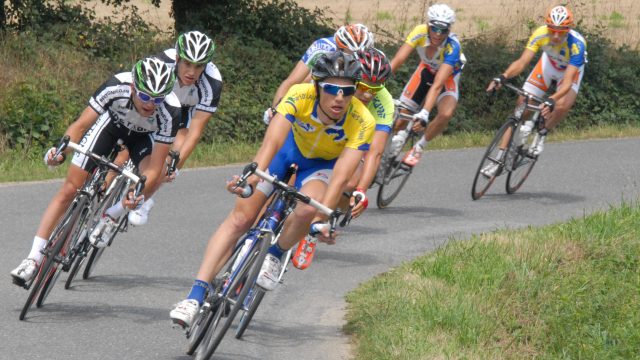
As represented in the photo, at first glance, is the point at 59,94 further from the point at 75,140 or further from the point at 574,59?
the point at 75,140

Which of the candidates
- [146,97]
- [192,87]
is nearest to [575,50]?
[192,87]

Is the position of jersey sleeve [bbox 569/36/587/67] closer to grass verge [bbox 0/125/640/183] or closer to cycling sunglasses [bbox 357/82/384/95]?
grass verge [bbox 0/125/640/183]

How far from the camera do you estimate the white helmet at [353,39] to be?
1005 centimetres

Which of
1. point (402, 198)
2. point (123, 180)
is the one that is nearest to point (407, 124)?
point (402, 198)

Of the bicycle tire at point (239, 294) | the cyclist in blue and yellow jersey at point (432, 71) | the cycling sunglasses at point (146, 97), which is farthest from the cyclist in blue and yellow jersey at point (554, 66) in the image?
the bicycle tire at point (239, 294)

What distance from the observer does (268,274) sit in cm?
750

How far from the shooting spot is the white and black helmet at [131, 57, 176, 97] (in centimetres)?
805

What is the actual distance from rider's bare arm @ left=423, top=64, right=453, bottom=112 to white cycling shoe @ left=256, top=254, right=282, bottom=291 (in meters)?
5.38

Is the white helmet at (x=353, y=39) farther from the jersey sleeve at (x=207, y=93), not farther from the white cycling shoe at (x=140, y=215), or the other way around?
the white cycling shoe at (x=140, y=215)

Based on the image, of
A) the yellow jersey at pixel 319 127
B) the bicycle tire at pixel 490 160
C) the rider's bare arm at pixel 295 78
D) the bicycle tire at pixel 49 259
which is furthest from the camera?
the bicycle tire at pixel 490 160

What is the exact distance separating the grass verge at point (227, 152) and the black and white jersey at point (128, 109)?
5.71m

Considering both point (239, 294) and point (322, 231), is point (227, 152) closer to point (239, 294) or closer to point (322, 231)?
point (239, 294)

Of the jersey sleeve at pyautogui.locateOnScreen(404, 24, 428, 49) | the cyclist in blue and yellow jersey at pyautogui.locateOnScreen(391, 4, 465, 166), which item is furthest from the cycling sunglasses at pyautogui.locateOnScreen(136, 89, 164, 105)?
the jersey sleeve at pyautogui.locateOnScreen(404, 24, 428, 49)

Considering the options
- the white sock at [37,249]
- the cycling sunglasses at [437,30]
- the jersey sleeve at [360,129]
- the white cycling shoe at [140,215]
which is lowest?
the white sock at [37,249]
